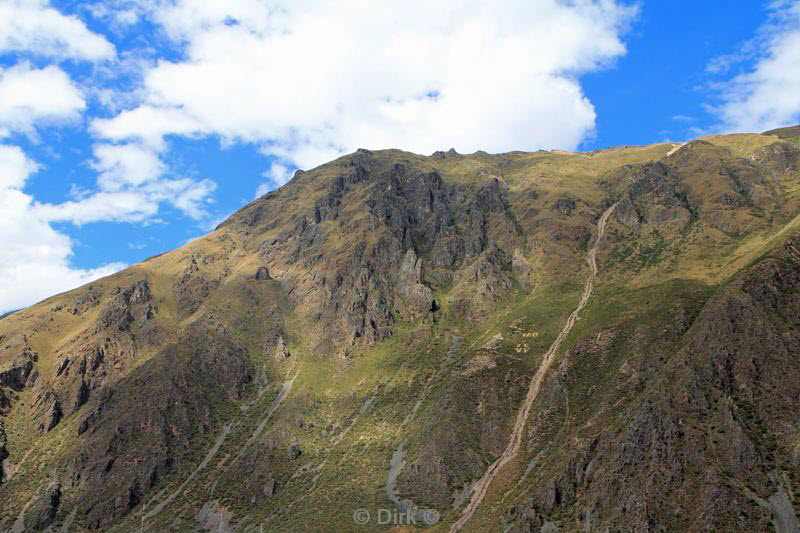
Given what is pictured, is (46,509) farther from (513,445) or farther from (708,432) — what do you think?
(708,432)

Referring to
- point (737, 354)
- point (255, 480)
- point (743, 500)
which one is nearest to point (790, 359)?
point (737, 354)

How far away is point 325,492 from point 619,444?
8868 centimetres

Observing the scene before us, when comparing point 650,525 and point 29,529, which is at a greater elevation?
point 29,529

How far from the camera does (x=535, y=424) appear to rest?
548 feet

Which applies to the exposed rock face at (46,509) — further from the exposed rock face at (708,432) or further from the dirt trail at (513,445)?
the exposed rock face at (708,432)

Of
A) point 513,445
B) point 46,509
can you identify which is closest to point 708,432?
point 513,445

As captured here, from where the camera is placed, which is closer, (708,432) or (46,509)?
(708,432)

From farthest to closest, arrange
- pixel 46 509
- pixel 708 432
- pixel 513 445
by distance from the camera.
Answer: pixel 46 509 → pixel 513 445 → pixel 708 432

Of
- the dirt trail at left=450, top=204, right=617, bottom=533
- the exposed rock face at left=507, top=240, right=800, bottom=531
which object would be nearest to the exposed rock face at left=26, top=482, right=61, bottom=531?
the dirt trail at left=450, top=204, right=617, bottom=533

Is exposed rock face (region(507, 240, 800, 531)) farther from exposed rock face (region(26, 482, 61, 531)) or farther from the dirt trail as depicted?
exposed rock face (region(26, 482, 61, 531))

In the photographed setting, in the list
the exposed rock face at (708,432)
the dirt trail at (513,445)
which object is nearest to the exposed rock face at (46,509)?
the dirt trail at (513,445)

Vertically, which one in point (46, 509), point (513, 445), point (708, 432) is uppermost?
point (46, 509)

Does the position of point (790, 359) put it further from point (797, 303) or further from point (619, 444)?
point (619, 444)

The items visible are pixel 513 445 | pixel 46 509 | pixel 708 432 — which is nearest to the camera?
pixel 708 432
